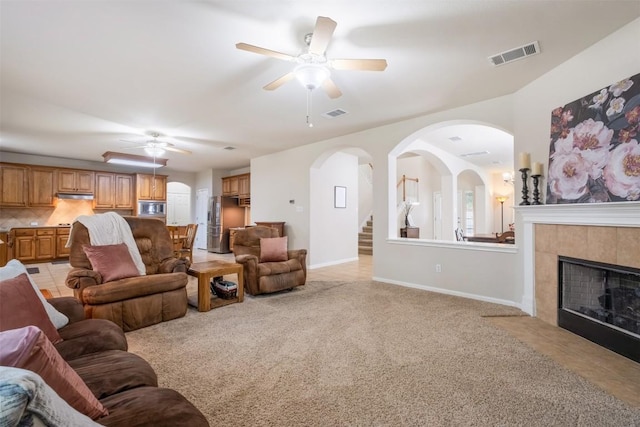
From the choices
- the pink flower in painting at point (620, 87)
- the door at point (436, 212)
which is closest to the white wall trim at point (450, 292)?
the pink flower in painting at point (620, 87)

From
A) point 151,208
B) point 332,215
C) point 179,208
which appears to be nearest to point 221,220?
point 151,208

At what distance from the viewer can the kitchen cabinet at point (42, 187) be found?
6.89m

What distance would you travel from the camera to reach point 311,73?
97.7 inches

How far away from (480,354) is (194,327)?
8.92 feet

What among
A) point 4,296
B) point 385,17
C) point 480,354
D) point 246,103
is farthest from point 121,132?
point 480,354

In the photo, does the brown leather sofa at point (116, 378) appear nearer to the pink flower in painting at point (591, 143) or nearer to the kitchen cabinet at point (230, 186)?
the pink flower in painting at point (591, 143)

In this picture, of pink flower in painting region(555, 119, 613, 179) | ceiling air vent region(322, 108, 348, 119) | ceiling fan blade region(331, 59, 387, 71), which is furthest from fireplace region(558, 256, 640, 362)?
ceiling air vent region(322, 108, 348, 119)

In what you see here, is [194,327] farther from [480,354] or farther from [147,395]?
[480,354]

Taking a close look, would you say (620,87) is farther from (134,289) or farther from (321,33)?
(134,289)

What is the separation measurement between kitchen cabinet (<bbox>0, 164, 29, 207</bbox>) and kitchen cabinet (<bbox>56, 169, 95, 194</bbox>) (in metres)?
0.61

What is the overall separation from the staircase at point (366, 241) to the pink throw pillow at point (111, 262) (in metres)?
6.29

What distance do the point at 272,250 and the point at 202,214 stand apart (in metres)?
6.49

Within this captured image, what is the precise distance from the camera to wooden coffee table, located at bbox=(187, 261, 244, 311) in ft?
11.7

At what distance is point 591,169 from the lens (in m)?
2.75
